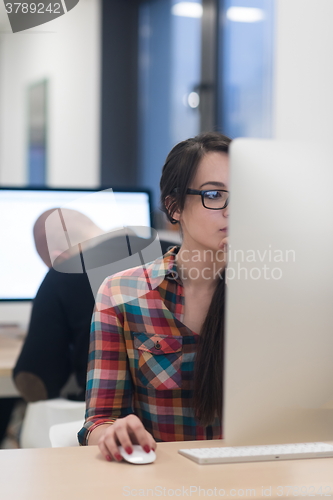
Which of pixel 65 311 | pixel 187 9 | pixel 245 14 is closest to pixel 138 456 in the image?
pixel 65 311

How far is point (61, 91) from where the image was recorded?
3791mm

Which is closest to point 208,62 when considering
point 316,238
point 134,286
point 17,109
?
point 17,109

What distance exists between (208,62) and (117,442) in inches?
103

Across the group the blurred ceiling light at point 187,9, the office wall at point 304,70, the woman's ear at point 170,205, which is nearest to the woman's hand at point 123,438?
the woman's ear at point 170,205

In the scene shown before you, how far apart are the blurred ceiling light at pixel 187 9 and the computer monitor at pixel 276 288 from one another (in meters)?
2.69

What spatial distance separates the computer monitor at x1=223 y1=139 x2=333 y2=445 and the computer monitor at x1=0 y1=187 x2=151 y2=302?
1.15 m

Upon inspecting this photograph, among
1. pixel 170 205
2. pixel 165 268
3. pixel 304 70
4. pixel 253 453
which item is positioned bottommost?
pixel 253 453

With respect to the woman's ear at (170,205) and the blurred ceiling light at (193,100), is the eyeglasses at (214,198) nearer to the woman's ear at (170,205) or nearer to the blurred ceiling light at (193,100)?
the woman's ear at (170,205)

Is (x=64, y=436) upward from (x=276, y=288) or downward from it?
downward

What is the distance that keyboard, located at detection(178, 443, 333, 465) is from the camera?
2.59 feet

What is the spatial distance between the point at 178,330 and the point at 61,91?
3.00m

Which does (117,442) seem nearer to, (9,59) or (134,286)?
(134,286)

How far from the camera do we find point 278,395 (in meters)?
0.71

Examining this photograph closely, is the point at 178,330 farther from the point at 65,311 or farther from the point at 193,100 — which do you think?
the point at 193,100
